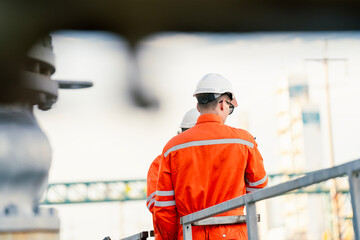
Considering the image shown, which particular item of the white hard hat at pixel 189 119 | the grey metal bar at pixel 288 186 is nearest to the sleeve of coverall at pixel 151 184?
the white hard hat at pixel 189 119

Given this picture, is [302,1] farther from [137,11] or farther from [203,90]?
[203,90]

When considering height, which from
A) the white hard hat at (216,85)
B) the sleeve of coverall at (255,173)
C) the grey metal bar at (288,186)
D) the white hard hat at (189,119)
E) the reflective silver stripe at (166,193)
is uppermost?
the white hard hat at (189,119)

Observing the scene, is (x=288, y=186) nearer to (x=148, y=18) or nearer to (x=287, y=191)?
(x=287, y=191)

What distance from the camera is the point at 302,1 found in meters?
0.56

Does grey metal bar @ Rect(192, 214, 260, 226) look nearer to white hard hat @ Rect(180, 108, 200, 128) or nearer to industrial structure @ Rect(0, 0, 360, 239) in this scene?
white hard hat @ Rect(180, 108, 200, 128)

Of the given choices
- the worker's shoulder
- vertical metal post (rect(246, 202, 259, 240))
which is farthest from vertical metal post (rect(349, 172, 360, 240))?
the worker's shoulder

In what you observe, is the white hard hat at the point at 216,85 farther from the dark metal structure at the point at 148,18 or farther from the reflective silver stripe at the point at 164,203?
the dark metal structure at the point at 148,18

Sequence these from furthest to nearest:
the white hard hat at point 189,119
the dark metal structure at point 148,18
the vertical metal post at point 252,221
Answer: the white hard hat at point 189,119 → the vertical metal post at point 252,221 → the dark metal structure at point 148,18

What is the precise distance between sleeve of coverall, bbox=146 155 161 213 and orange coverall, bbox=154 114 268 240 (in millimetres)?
436

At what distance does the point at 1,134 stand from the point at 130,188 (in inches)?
1713

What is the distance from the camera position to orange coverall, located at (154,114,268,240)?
2.20 m

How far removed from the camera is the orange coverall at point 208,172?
2.20 metres

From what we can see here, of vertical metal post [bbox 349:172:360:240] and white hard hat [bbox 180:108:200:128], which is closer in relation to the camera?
vertical metal post [bbox 349:172:360:240]

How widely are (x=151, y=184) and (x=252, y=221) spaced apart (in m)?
1.20
